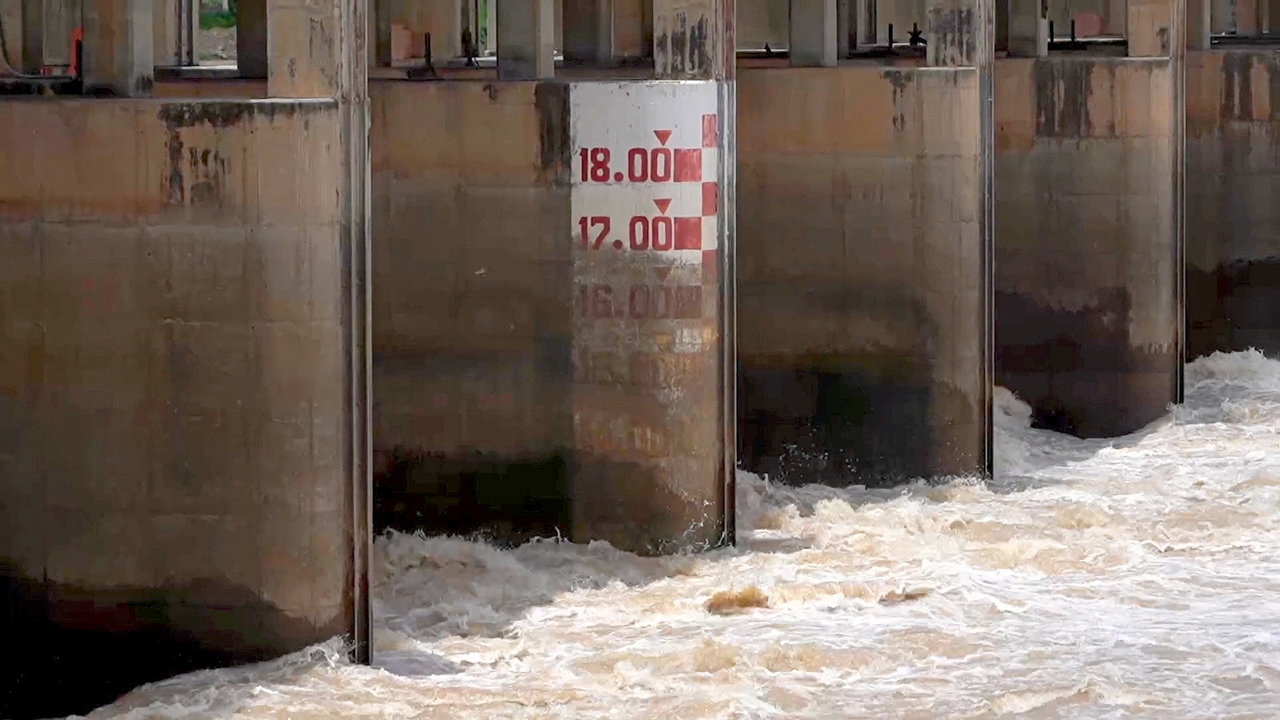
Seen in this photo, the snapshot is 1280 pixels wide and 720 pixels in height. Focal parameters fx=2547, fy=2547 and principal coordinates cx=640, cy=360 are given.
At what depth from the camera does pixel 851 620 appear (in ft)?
63.3

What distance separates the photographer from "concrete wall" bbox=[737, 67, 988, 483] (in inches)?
952

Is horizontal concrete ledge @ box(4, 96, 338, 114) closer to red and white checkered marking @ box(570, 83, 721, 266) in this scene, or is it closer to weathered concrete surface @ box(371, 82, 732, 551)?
red and white checkered marking @ box(570, 83, 721, 266)

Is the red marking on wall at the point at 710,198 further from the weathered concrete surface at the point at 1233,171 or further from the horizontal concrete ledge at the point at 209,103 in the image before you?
the weathered concrete surface at the point at 1233,171

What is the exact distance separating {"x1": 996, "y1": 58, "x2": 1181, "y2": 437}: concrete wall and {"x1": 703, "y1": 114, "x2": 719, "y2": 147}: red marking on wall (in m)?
8.34

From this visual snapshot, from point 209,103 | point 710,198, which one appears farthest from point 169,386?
point 710,198

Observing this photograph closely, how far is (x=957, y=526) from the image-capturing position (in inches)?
914

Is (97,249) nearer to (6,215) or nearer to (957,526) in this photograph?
(6,215)

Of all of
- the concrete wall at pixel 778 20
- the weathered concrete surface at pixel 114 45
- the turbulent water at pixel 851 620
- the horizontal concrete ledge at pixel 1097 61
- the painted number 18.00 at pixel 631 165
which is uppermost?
the concrete wall at pixel 778 20

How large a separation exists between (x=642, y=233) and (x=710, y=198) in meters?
0.64

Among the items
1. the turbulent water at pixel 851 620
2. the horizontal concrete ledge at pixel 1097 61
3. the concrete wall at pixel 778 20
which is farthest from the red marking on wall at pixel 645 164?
the concrete wall at pixel 778 20

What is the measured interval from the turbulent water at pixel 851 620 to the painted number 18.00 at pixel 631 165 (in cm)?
305

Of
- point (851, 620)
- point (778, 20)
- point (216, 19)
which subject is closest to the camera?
point (851, 620)

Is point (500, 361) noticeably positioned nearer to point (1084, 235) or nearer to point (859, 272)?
point (859, 272)

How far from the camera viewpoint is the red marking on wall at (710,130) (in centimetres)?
2066
